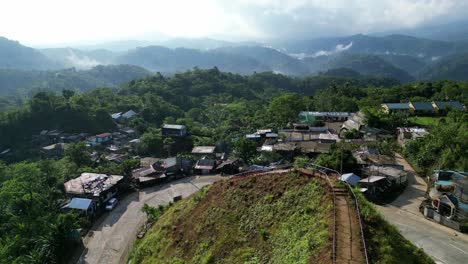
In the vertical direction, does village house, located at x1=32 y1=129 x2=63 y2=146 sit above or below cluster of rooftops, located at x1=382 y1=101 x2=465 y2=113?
below

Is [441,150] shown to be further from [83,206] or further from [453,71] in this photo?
[453,71]

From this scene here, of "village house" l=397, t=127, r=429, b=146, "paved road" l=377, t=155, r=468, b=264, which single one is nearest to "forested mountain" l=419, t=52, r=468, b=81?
"village house" l=397, t=127, r=429, b=146

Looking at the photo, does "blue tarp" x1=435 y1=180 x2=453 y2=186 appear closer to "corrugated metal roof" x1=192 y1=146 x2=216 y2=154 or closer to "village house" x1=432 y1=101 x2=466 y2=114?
"corrugated metal roof" x1=192 y1=146 x2=216 y2=154

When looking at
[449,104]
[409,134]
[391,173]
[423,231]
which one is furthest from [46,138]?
[449,104]

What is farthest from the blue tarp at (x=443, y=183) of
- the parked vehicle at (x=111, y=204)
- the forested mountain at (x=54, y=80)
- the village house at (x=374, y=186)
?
the forested mountain at (x=54, y=80)

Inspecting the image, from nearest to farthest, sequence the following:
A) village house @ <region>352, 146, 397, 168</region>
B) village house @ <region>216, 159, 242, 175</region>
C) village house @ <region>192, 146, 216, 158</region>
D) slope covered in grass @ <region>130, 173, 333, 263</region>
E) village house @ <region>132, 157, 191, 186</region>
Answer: slope covered in grass @ <region>130, 173, 333, 263</region> → village house @ <region>352, 146, 397, 168</region> → village house @ <region>132, 157, 191, 186</region> → village house @ <region>216, 159, 242, 175</region> → village house @ <region>192, 146, 216, 158</region>

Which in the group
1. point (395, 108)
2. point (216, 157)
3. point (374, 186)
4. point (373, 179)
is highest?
point (395, 108)

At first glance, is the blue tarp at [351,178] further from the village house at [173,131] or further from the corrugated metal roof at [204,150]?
the village house at [173,131]
